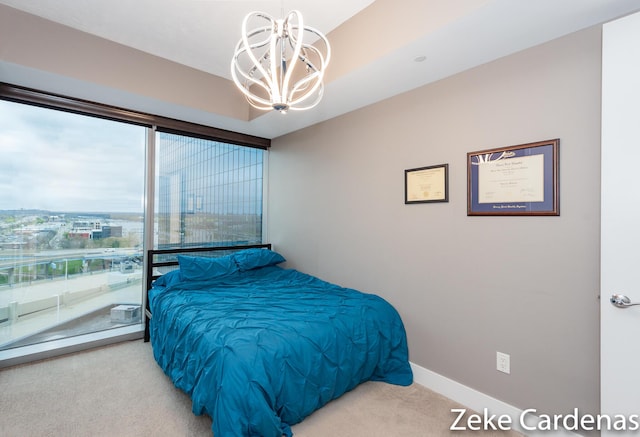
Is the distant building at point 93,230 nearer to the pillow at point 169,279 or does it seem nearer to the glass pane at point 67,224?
the glass pane at point 67,224

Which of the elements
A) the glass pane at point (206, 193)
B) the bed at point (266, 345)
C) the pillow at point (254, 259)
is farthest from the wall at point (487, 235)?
the glass pane at point (206, 193)

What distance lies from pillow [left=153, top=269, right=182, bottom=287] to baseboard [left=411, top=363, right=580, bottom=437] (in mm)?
2237

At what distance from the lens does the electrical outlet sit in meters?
1.89

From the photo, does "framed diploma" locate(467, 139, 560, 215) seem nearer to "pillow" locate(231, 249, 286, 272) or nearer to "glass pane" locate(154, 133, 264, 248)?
"pillow" locate(231, 249, 286, 272)

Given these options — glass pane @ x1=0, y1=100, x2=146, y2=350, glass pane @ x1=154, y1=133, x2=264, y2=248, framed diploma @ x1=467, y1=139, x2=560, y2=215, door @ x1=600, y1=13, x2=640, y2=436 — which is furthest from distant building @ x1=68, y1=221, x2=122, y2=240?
door @ x1=600, y1=13, x2=640, y2=436

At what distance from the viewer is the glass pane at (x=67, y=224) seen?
8.55 feet

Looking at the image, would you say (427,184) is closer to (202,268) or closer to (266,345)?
(266,345)

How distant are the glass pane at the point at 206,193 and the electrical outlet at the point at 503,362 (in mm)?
3018

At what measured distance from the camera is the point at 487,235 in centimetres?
198

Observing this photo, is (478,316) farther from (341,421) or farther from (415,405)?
(341,421)

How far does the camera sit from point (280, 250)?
153 inches

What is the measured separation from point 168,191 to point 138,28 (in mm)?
1626

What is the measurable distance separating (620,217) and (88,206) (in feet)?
13.1

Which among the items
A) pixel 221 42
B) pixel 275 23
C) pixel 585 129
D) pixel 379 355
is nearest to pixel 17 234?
pixel 221 42
